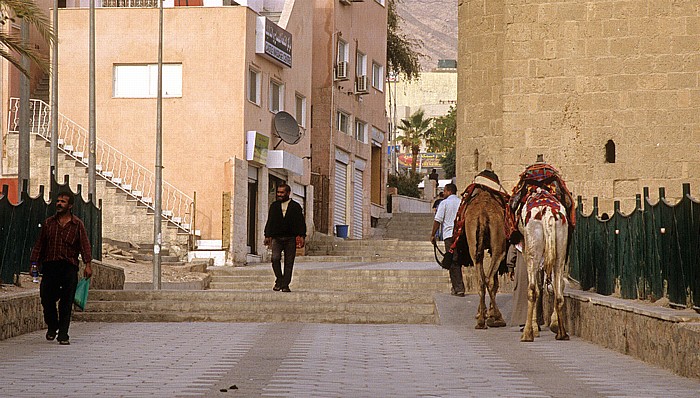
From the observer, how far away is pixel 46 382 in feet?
34.8

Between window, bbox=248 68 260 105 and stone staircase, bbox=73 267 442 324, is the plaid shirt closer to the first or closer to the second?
stone staircase, bbox=73 267 442 324

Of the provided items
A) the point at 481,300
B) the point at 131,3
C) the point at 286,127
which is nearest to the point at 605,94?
the point at 481,300

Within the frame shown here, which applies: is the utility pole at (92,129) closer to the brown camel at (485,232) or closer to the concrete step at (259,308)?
the concrete step at (259,308)

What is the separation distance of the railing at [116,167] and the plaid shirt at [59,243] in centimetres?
2158

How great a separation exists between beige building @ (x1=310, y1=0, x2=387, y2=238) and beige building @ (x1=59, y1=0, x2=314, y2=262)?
9.17 metres

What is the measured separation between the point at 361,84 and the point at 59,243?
3708 centimetres

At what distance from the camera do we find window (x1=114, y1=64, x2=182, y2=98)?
38406 mm

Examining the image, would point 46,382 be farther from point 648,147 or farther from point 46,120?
point 46,120

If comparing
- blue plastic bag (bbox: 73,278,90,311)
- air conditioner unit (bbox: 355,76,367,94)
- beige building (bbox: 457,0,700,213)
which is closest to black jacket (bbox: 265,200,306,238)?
beige building (bbox: 457,0,700,213)

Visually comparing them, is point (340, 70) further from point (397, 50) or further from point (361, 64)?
point (397, 50)

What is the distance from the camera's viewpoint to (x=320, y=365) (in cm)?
1211

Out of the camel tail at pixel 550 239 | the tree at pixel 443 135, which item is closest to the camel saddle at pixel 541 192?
the camel tail at pixel 550 239

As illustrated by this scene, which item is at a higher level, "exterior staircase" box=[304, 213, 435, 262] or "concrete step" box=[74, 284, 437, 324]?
"exterior staircase" box=[304, 213, 435, 262]

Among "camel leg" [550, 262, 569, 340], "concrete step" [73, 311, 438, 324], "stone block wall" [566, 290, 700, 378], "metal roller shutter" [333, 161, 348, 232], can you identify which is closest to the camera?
"stone block wall" [566, 290, 700, 378]
